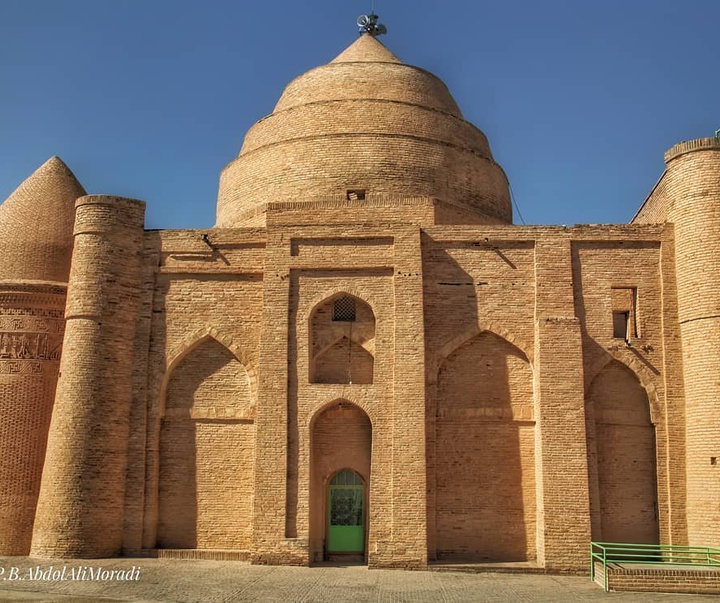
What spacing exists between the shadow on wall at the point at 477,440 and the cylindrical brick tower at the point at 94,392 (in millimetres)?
5869

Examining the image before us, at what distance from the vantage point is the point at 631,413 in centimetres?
1681

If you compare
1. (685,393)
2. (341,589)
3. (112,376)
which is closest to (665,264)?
(685,393)

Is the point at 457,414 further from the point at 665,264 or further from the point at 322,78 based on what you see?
the point at 322,78

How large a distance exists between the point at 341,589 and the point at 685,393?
7313 mm

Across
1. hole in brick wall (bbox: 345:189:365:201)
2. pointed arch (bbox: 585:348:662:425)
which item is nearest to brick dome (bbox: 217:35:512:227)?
hole in brick wall (bbox: 345:189:365:201)

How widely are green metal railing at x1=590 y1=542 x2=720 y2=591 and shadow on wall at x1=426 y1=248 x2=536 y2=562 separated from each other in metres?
1.37

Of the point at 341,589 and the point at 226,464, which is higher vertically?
the point at 226,464

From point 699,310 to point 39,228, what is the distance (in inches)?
519

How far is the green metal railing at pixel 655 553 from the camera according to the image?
48.9 feet

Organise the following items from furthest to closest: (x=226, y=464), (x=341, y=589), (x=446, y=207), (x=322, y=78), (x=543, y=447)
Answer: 1. (x=322, y=78)
2. (x=446, y=207)
3. (x=226, y=464)
4. (x=543, y=447)
5. (x=341, y=589)

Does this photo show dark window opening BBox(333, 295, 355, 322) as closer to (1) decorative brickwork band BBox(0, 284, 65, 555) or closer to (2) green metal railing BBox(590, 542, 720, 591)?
(1) decorative brickwork band BBox(0, 284, 65, 555)

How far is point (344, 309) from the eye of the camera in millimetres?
17500

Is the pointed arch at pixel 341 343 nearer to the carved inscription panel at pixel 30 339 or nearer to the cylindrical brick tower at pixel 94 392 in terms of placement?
the cylindrical brick tower at pixel 94 392

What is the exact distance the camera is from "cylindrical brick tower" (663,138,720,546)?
51.6 feet
